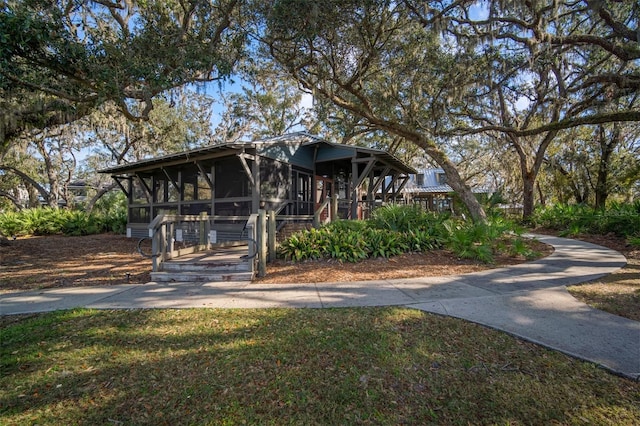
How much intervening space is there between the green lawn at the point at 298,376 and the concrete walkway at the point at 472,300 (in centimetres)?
40

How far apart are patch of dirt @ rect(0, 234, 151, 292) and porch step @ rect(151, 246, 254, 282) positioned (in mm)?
556

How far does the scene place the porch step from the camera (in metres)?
5.70

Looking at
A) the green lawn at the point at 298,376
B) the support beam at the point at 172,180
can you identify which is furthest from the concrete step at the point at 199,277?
the support beam at the point at 172,180

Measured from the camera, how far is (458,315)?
3631mm

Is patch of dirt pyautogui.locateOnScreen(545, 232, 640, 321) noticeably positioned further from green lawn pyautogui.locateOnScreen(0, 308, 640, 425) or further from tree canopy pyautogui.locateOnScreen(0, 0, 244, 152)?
tree canopy pyautogui.locateOnScreen(0, 0, 244, 152)

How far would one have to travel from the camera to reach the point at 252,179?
9922 mm

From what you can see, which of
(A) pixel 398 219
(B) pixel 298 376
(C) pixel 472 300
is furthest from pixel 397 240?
(B) pixel 298 376

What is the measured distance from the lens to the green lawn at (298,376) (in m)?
2.02

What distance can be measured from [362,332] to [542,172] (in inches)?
1050

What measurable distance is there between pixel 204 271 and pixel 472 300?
191 inches

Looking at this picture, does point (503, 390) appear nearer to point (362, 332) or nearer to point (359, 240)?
point (362, 332)

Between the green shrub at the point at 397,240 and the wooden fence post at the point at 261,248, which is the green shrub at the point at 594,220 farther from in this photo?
the wooden fence post at the point at 261,248

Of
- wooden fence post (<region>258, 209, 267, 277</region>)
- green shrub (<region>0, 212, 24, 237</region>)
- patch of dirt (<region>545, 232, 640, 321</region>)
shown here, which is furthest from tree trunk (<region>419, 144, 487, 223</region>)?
green shrub (<region>0, 212, 24, 237</region>)

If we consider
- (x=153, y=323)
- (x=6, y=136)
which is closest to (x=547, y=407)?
(x=153, y=323)
